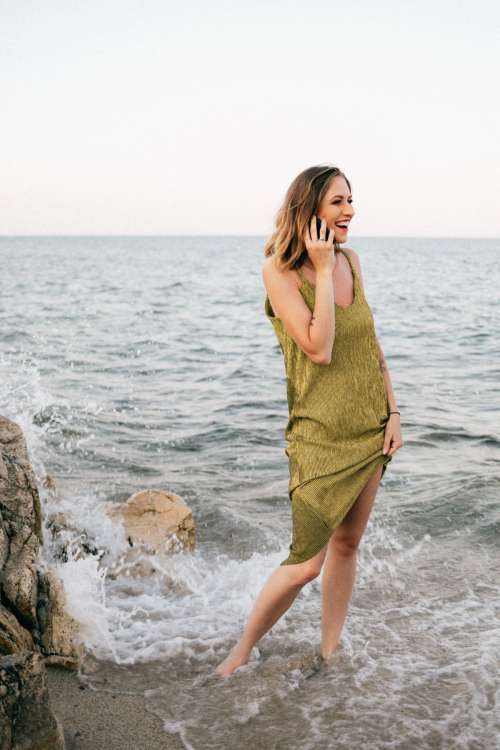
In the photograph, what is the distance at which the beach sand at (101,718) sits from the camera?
318 centimetres

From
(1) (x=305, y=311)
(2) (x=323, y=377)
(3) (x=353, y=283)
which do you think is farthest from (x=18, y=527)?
(3) (x=353, y=283)

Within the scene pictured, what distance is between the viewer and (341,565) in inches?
150

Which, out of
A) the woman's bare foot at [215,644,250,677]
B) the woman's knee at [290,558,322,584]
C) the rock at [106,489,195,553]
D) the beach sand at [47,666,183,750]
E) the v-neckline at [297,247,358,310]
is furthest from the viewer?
the rock at [106,489,195,553]

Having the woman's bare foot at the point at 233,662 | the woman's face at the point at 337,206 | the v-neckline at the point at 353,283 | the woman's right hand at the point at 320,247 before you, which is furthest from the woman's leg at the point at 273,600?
the woman's face at the point at 337,206

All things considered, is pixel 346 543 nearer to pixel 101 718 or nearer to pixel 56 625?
pixel 101 718

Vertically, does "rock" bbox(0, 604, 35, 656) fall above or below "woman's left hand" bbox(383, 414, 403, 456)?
below

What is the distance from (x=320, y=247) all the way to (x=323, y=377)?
55cm

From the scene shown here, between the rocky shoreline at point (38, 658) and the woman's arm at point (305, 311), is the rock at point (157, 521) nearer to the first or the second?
the rocky shoreline at point (38, 658)

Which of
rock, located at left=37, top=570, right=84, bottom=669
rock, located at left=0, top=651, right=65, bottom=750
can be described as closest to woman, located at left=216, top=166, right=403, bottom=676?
rock, located at left=37, top=570, right=84, bottom=669

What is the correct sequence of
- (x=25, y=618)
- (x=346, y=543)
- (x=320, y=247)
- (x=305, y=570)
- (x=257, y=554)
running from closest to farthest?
(x=320, y=247) < (x=305, y=570) < (x=25, y=618) < (x=346, y=543) < (x=257, y=554)

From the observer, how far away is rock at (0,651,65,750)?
8.72 feet

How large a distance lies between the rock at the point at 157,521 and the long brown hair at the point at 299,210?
2.60 metres

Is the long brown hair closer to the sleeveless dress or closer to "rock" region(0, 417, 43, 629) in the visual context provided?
the sleeveless dress

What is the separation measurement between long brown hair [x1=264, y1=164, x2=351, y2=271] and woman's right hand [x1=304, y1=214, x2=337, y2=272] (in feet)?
0.17
